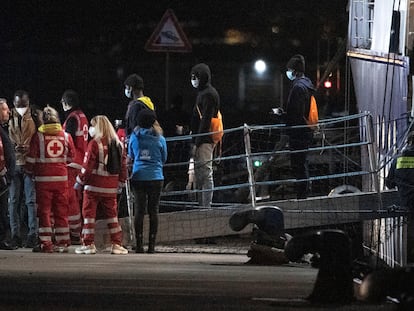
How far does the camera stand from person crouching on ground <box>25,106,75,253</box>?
1462 centimetres

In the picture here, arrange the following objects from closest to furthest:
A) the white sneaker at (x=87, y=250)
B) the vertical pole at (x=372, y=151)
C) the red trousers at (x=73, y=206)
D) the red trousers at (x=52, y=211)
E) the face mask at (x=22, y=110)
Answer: the vertical pole at (x=372, y=151) < the white sneaker at (x=87, y=250) < the red trousers at (x=52, y=211) < the red trousers at (x=73, y=206) < the face mask at (x=22, y=110)

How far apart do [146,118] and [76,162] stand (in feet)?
4.96

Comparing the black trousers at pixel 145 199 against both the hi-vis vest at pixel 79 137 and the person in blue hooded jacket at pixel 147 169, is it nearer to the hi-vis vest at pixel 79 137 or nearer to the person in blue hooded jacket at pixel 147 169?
the person in blue hooded jacket at pixel 147 169

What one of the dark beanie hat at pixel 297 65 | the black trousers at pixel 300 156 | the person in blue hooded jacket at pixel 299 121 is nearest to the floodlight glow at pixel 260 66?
the dark beanie hat at pixel 297 65

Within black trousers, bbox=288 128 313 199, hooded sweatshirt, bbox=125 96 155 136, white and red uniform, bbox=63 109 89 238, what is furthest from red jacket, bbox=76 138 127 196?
black trousers, bbox=288 128 313 199

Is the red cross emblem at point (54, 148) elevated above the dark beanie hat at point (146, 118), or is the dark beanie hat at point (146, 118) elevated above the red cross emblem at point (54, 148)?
the dark beanie hat at point (146, 118)

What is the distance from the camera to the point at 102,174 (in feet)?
47.4

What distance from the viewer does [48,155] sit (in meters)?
14.7

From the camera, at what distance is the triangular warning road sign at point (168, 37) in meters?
17.2

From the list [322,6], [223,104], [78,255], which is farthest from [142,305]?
[223,104]

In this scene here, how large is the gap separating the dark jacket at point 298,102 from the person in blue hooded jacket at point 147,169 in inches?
72.7

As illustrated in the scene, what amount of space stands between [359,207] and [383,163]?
2.19ft

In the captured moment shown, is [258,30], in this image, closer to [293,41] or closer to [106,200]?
[293,41]

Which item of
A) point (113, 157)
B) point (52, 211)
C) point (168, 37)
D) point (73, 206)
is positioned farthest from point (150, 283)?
point (168, 37)
